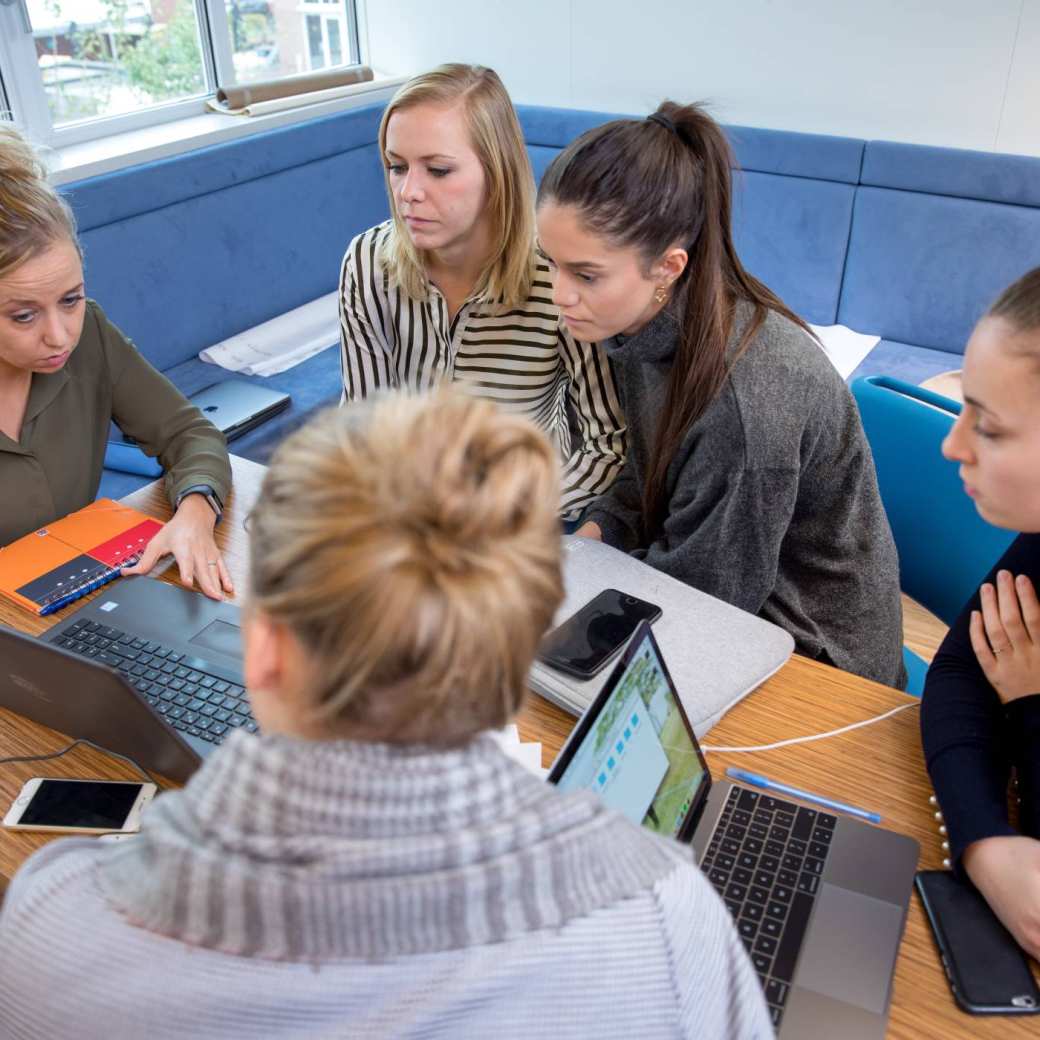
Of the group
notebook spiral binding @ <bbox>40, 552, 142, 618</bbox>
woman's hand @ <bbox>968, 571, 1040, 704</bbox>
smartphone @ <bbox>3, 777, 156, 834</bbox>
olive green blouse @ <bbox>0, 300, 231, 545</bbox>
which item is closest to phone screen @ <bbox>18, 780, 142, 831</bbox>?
smartphone @ <bbox>3, 777, 156, 834</bbox>

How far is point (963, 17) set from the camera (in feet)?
8.92

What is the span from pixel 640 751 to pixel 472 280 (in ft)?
3.64

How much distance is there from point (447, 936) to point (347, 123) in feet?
10.7

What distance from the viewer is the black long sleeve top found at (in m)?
0.97

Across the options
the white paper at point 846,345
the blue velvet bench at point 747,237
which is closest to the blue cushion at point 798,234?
the blue velvet bench at point 747,237

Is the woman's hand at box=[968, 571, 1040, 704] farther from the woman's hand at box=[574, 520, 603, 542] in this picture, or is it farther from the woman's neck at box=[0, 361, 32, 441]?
the woman's neck at box=[0, 361, 32, 441]

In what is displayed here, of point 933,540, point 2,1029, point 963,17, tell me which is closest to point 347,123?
point 963,17

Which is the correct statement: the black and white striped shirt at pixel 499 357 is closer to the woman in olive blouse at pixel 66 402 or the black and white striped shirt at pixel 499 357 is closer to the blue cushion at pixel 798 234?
the woman in olive blouse at pixel 66 402

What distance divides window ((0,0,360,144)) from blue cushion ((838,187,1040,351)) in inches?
79.3

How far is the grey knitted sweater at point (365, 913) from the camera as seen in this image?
0.50 m

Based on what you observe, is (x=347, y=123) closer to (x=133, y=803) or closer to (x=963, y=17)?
(x=963, y=17)

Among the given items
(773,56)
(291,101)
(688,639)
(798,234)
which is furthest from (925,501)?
(291,101)

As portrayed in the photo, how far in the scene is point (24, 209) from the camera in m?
1.39

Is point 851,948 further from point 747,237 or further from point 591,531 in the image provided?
point 747,237
